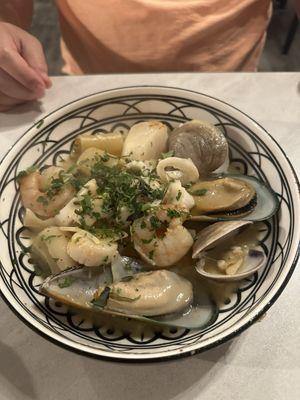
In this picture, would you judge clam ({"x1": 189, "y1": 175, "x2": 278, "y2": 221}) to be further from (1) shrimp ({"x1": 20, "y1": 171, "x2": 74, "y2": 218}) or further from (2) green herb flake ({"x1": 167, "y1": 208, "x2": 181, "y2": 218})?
(1) shrimp ({"x1": 20, "y1": 171, "x2": 74, "y2": 218})

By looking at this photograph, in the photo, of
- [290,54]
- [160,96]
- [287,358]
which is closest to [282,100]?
[160,96]

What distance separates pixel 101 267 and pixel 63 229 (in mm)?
116

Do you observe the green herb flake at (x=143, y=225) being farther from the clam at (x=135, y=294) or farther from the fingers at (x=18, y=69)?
the fingers at (x=18, y=69)

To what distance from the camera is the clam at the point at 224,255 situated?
2.60ft

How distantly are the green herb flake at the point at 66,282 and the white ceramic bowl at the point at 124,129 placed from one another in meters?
0.05

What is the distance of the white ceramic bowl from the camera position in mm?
692

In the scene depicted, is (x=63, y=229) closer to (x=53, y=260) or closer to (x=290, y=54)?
(x=53, y=260)

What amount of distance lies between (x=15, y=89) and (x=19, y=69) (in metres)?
0.06

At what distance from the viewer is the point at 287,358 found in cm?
79

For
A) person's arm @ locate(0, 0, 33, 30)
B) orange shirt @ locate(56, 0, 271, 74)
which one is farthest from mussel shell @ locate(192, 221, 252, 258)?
person's arm @ locate(0, 0, 33, 30)

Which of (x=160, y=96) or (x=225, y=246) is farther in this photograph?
(x=160, y=96)

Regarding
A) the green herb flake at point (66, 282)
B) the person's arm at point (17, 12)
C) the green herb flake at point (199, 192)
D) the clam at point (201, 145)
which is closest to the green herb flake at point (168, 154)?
the clam at point (201, 145)

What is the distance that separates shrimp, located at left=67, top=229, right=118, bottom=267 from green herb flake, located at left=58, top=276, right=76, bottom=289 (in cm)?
3

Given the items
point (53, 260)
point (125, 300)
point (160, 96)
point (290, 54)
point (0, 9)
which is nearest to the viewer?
point (125, 300)
